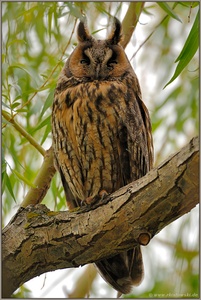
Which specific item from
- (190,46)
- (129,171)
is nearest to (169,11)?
(190,46)

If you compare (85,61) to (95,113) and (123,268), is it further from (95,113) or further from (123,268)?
(123,268)

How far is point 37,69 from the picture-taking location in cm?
303

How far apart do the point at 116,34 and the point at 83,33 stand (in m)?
0.16

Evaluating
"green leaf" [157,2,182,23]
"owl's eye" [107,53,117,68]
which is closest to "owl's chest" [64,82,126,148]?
"owl's eye" [107,53,117,68]

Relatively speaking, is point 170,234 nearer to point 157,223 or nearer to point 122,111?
point 122,111

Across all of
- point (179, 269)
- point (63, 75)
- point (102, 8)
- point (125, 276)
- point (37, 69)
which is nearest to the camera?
point (179, 269)

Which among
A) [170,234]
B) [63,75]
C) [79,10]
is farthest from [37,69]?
[170,234]

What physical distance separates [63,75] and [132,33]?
0.43 m

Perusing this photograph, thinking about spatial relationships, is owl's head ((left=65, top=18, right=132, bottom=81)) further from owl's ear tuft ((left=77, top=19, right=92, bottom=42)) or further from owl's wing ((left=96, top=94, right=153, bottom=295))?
owl's wing ((left=96, top=94, right=153, bottom=295))

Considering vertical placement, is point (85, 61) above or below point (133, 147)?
above

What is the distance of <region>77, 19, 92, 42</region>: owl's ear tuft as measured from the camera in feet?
9.09

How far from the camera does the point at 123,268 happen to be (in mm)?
2629

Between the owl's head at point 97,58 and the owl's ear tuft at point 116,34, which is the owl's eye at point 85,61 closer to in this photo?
the owl's head at point 97,58

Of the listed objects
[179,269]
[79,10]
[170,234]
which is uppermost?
[79,10]
